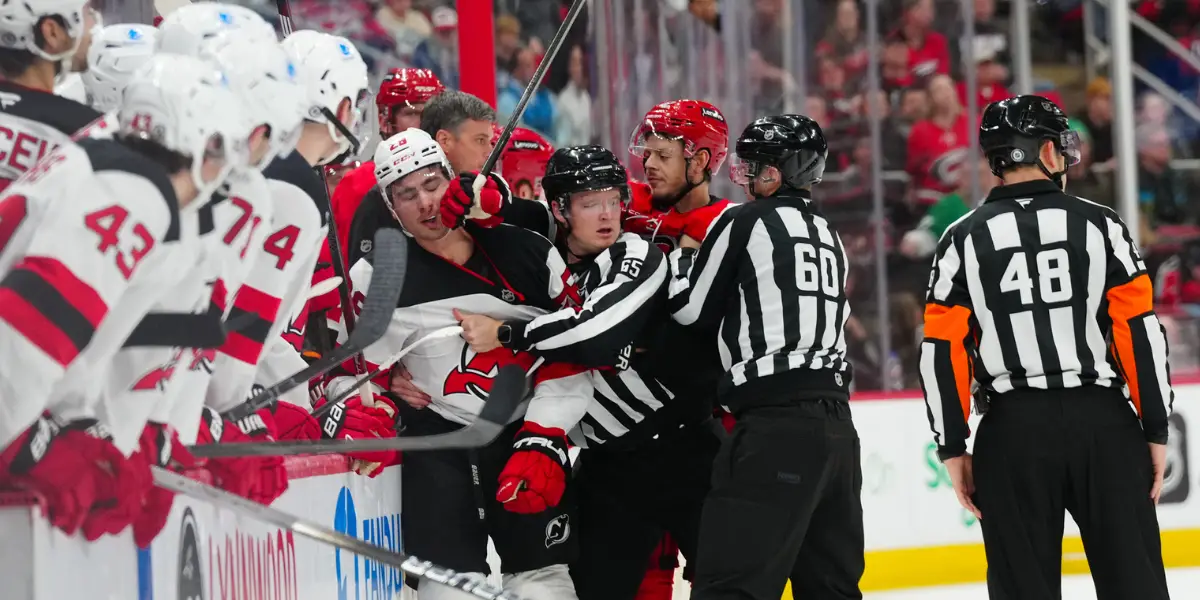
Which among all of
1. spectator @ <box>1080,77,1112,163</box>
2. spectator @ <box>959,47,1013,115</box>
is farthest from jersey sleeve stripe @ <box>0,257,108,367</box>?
spectator @ <box>1080,77,1112,163</box>

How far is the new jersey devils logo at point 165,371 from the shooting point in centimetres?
177

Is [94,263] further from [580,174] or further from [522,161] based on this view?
[522,161]

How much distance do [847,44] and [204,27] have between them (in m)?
4.76

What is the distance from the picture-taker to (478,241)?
9.93ft

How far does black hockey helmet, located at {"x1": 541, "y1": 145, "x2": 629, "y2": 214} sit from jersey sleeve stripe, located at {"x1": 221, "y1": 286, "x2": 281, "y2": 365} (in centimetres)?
97

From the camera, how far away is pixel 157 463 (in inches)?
70.9

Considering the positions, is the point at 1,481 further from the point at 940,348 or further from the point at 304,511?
the point at 940,348

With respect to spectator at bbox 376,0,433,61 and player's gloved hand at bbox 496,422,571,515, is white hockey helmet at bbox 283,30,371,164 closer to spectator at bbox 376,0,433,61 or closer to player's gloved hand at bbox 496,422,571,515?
player's gloved hand at bbox 496,422,571,515

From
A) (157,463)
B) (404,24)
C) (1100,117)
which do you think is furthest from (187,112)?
(1100,117)

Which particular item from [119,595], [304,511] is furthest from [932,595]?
A: [119,595]

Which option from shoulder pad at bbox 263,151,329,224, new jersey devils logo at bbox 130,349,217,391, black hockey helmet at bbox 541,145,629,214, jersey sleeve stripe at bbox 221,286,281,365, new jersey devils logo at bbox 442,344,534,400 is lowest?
new jersey devils logo at bbox 442,344,534,400

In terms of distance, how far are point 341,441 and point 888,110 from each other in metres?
4.80

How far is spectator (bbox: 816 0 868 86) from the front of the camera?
6316 millimetres

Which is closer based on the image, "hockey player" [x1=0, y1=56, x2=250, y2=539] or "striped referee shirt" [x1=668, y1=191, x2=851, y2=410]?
"hockey player" [x1=0, y1=56, x2=250, y2=539]
